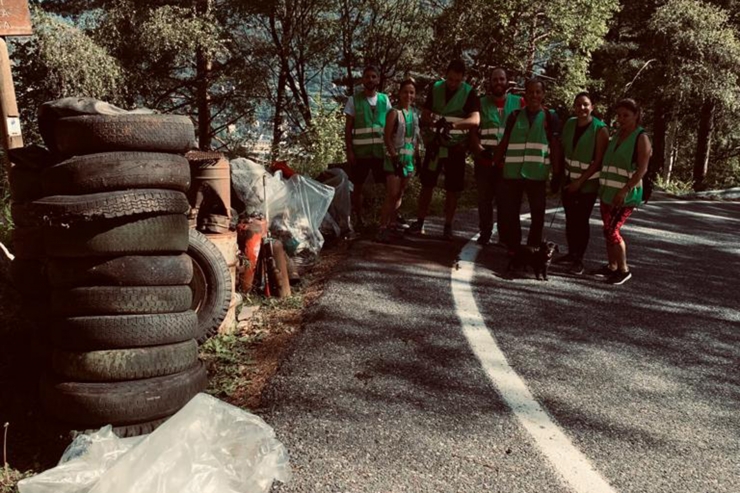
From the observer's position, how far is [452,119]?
770 centimetres

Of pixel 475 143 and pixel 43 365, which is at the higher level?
pixel 475 143

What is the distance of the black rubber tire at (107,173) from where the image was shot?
317cm

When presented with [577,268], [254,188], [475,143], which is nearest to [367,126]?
[475,143]

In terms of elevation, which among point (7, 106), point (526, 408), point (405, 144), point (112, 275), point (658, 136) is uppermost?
point (7, 106)

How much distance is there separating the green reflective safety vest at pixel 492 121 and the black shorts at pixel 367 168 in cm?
128

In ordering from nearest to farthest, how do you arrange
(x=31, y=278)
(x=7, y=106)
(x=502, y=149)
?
(x=31, y=278)
(x=7, y=106)
(x=502, y=149)

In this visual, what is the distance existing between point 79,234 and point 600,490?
2.66 meters

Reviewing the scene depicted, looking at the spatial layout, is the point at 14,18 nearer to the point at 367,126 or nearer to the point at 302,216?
the point at 302,216

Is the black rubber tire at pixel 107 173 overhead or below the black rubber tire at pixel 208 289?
overhead

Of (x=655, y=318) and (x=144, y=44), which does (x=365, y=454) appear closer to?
(x=655, y=318)

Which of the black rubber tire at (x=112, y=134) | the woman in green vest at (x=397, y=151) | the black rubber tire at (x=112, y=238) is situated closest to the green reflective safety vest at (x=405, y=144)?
the woman in green vest at (x=397, y=151)

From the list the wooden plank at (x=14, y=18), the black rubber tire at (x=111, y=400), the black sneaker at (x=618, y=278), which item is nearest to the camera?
the black rubber tire at (x=111, y=400)

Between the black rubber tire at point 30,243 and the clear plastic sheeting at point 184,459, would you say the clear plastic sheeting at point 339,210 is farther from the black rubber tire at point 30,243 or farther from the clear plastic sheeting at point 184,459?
the clear plastic sheeting at point 184,459

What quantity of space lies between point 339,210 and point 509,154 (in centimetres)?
218
